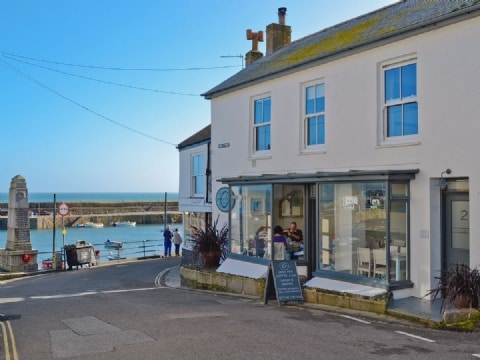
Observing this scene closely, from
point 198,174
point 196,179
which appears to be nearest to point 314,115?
point 198,174

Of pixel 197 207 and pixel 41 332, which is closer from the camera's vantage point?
pixel 41 332

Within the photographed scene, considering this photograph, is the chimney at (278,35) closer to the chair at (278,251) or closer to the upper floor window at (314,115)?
the upper floor window at (314,115)

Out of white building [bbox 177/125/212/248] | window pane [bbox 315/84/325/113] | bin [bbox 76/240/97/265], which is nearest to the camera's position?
window pane [bbox 315/84/325/113]

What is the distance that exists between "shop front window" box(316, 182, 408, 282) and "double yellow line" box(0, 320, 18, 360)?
721 centimetres

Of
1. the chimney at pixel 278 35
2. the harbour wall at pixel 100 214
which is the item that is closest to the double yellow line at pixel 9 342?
the chimney at pixel 278 35

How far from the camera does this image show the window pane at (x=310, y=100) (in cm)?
1471

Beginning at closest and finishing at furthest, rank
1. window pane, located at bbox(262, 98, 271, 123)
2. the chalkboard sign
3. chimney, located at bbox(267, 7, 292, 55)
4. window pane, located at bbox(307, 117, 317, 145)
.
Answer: the chalkboard sign
window pane, located at bbox(307, 117, 317, 145)
window pane, located at bbox(262, 98, 271, 123)
chimney, located at bbox(267, 7, 292, 55)

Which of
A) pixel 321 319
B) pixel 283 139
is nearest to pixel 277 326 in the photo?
pixel 321 319

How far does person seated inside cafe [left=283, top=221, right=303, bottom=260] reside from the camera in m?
14.8

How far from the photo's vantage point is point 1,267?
25703 millimetres

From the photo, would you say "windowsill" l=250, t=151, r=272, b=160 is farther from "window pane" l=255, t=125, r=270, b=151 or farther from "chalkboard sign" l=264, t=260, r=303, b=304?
"chalkboard sign" l=264, t=260, r=303, b=304

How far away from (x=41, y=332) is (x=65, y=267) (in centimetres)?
1855

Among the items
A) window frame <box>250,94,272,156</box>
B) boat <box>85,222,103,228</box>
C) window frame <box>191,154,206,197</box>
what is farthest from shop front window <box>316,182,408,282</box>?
boat <box>85,222,103,228</box>

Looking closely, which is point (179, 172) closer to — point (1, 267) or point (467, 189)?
point (1, 267)
